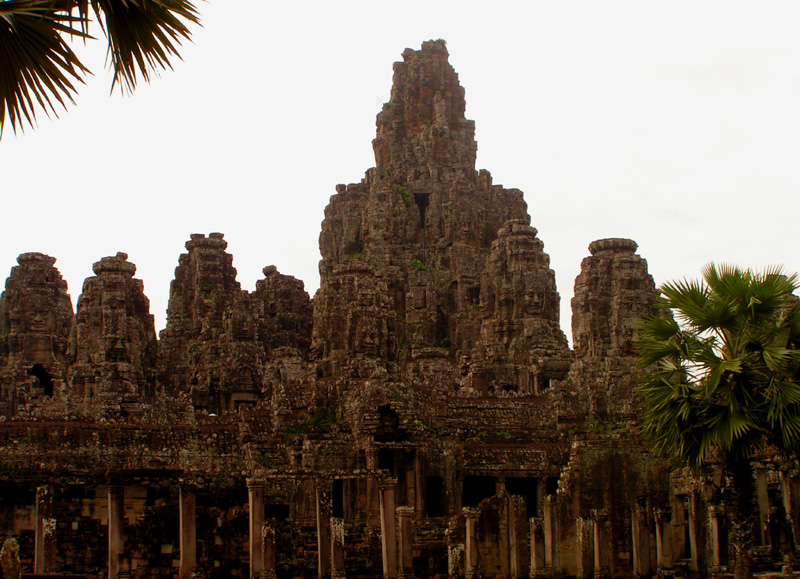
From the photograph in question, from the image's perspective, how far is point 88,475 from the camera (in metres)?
34.6

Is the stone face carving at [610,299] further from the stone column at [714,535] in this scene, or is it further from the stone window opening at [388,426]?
the stone column at [714,535]

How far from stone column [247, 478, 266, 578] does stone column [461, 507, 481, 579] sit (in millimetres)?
5492

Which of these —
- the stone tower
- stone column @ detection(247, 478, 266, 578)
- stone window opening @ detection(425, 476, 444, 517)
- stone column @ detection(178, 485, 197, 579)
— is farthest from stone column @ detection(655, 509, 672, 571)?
stone column @ detection(178, 485, 197, 579)

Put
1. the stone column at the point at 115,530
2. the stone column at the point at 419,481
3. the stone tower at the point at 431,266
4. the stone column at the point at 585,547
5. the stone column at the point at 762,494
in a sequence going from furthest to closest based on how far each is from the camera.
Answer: the stone tower at the point at 431,266, the stone column at the point at 419,481, the stone column at the point at 585,547, the stone column at the point at 762,494, the stone column at the point at 115,530

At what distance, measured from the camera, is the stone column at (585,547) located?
3550cm

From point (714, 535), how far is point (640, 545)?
334 cm

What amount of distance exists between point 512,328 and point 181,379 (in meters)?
15.0

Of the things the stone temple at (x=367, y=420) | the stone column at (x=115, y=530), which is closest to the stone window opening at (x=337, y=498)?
the stone temple at (x=367, y=420)

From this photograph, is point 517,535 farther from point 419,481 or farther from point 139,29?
point 139,29

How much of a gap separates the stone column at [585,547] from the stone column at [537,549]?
1006 millimetres

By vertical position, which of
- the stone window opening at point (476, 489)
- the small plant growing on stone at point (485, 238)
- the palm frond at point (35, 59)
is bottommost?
the stone window opening at point (476, 489)

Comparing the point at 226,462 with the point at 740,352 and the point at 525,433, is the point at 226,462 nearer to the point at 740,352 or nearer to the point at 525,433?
the point at 525,433

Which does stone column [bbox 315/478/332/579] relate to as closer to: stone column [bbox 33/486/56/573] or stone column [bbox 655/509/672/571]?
stone column [bbox 33/486/56/573]

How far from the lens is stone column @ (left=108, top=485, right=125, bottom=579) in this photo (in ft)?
108
